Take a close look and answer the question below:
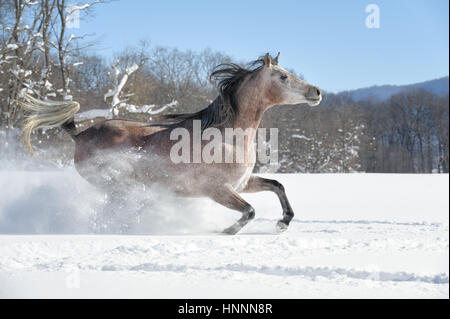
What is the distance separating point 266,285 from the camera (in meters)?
2.58

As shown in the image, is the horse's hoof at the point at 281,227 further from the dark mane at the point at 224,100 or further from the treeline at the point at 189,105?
the treeline at the point at 189,105

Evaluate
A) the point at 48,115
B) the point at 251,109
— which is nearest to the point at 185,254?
the point at 251,109

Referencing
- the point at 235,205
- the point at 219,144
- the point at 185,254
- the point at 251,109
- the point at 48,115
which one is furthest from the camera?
the point at 48,115

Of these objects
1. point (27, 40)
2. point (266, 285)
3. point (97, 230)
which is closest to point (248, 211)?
point (97, 230)

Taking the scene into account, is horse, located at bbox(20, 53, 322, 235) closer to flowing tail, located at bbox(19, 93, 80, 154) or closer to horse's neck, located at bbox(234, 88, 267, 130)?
horse's neck, located at bbox(234, 88, 267, 130)

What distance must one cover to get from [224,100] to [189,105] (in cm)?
1438

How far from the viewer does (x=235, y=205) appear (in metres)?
4.79

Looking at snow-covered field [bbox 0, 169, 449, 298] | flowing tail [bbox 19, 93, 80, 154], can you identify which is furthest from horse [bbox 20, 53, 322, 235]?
flowing tail [bbox 19, 93, 80, 154]

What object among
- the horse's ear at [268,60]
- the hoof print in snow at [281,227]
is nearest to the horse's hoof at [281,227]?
the hoof print in snow at [281,227]

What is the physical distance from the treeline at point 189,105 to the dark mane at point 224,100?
7952 millimetres

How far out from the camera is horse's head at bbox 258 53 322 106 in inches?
193

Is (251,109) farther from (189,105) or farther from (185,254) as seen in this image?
(189,105)

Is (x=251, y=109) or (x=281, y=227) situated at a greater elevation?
(x=251, y=109)

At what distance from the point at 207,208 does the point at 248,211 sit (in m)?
1.14
